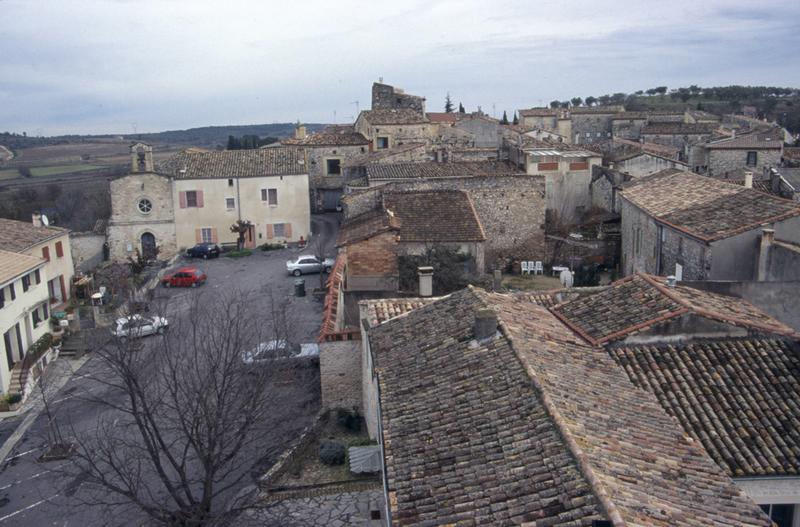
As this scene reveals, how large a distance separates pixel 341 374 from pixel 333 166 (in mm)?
31750

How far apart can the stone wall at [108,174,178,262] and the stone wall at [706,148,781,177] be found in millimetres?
31223

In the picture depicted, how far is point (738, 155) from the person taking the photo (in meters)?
42.9

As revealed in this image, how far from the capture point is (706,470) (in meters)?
8.38

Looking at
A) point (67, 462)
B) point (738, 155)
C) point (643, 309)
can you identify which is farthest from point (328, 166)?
point (643, 309)

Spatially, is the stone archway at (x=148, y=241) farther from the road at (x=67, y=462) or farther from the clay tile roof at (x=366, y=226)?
the clay tile roof at (x=366, y=226)

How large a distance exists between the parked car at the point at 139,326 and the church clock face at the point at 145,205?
48.9 ft

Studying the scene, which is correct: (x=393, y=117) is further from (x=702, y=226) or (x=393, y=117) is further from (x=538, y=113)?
(x=702, y=226)

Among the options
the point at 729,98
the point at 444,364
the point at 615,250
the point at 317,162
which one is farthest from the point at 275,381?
the point at 729,98

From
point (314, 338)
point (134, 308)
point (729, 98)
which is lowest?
point (314, 338)

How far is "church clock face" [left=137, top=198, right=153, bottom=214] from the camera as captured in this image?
37.6m

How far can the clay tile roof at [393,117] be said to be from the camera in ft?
158

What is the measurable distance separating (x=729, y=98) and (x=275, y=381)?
344 feet

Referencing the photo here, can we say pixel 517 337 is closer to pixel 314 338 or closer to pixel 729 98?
pixel 314 338

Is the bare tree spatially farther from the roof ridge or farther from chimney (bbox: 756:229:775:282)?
chimney (bbox: 756:229:775:282)
